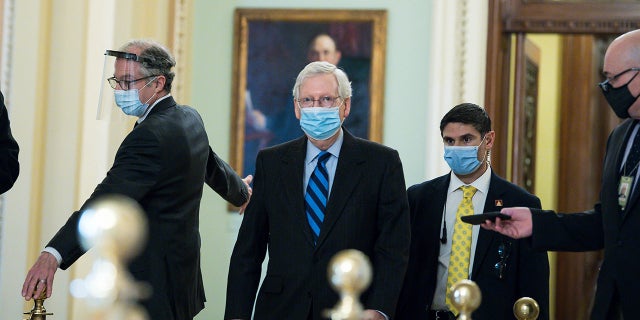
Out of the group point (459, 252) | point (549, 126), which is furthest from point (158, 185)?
point (549, 126)

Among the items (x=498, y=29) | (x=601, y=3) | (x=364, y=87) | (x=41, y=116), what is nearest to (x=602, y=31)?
(x=601, y=3)

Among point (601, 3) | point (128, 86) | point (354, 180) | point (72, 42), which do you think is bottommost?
point (354, 180)

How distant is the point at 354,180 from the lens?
16.1ft

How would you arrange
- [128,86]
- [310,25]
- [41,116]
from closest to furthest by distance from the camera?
1. [128,86]
2. [41,116]
3. [310,25]

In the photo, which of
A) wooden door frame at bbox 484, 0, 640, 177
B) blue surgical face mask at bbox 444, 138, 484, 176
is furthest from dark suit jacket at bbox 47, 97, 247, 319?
wooden door frame at bbox 484, 0, 640, 177

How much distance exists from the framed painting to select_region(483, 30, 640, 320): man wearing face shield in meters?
5.26

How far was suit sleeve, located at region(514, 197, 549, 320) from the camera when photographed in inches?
205

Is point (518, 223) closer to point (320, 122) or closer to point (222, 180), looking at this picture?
point (320, 122)

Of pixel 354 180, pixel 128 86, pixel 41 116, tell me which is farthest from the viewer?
pixel 41 116

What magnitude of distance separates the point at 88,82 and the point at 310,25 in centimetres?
248

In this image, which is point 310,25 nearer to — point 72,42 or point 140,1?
→ point 140,1

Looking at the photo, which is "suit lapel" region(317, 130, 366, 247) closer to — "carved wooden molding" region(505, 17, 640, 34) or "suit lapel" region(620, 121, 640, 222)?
"suit lapel" region(620, 121, 640, 222)

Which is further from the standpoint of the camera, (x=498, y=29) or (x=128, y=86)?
(x=498, y=29)

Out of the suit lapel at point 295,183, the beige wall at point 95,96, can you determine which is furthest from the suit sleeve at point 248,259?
the beige wall at point 95,96
